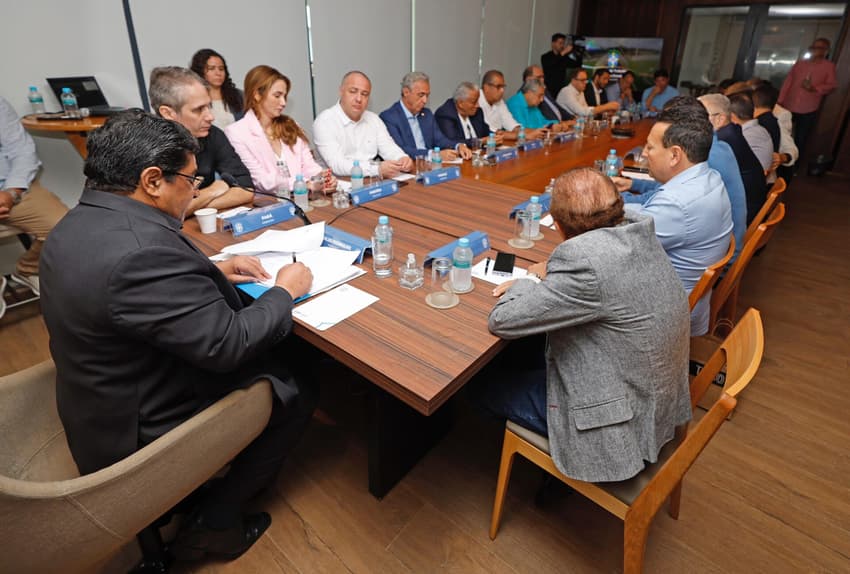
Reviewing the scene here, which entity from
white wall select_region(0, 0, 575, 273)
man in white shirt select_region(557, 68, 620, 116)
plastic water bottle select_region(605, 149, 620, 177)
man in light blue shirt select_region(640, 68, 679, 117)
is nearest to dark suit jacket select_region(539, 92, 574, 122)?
man in white shirt select_region(557, 68, 620, 116)

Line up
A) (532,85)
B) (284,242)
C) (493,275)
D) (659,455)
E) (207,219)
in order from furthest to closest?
(532,85), (207,219), (284,242), (493,275), (659,455)

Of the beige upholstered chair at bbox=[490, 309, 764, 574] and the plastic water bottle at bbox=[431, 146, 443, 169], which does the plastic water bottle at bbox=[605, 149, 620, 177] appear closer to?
the plastic water bottle at bbox=[431, 146, 443, 169]

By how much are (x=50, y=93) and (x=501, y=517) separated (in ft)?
13.0

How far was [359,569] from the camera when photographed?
1414 millimetres

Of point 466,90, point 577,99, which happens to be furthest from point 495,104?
point 577,99

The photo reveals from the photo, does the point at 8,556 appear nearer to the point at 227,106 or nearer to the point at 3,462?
the point at 3,462

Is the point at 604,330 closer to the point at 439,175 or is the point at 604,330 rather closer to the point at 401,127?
the point at 439,175

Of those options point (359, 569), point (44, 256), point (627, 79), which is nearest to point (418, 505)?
point (359, 569)

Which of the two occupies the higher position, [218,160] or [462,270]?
[218,160]

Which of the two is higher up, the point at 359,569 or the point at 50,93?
the point at 50,93

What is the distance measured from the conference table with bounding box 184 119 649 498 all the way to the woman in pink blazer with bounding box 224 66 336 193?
31 centimetres

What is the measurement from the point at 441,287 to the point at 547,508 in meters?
0.89

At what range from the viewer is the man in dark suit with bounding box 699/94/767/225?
2.63m

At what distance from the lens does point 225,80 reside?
3.68 meters
